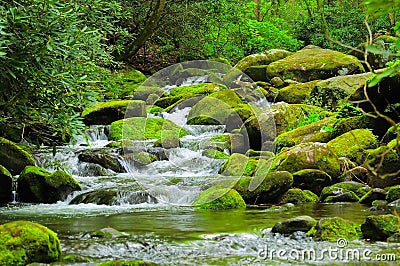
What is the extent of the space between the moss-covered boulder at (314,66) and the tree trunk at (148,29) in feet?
19.3

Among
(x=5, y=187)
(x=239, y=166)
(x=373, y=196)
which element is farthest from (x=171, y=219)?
(x=5, y=187)

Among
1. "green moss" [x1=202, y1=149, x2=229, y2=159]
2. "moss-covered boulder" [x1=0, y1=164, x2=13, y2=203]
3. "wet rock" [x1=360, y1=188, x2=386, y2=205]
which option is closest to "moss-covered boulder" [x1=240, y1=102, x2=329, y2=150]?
"green moss" [x1=202, y1=149, x2=229, y2=159]

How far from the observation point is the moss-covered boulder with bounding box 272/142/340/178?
393 inches

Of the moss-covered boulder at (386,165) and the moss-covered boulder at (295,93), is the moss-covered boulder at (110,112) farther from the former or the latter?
the moss-covered boulder at (386,165)

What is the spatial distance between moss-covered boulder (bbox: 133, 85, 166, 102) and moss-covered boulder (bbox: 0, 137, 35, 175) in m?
7.25

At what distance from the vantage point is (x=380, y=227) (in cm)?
557

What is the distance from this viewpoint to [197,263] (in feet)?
15.8

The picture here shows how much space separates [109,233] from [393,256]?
3143mm

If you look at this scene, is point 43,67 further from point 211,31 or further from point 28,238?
point 211,31

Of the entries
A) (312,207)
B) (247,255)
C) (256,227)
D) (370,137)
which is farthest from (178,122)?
(247,255)

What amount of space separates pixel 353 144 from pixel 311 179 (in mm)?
1870

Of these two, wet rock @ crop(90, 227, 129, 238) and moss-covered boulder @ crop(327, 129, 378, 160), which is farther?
moss-covered boulder @ crop(327, 129, 378, 160)

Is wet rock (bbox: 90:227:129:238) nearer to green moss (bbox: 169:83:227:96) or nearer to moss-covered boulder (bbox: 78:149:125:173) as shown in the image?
moss-covered boulder (bbox: 78:149:125:173)

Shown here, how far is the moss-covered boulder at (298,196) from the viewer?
29.8 feet
